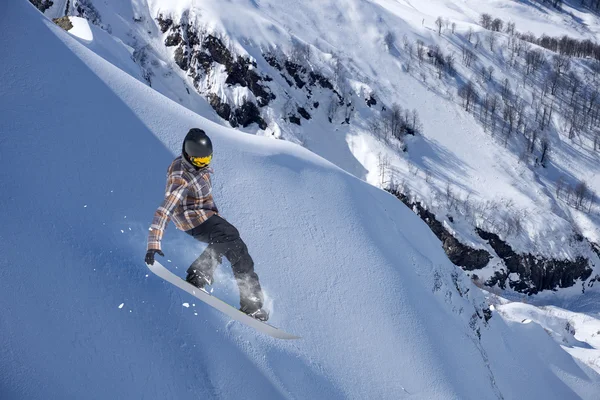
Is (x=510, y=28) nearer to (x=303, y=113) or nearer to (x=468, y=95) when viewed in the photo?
(x=468, y=95)

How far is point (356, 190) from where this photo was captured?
17.0 m

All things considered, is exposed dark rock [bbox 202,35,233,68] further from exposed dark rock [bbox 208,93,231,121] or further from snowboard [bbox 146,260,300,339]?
snowboard [bbox 146,260,300,339]

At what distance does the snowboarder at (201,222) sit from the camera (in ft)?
28.4

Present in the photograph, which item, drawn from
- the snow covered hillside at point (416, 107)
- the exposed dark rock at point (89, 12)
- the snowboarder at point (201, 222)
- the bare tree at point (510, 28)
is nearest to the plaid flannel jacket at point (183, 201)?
the snowboarder at point (201, 222)

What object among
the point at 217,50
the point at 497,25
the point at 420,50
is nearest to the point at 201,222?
the point at 217,50

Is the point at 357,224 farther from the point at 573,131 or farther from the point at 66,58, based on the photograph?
the point at 573,131

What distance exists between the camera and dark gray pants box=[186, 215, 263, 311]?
9617 mm

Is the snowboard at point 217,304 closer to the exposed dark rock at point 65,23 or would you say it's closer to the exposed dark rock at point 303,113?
the exposed dark rock at point 65,23

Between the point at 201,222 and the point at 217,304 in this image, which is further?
the point at 217,304

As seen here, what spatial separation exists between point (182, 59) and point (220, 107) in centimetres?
1071

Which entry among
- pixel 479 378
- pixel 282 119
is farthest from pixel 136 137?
pixel 282 119

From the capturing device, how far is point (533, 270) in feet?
217

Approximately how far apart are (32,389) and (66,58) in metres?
9.14

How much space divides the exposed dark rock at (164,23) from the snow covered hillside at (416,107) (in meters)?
0.30
